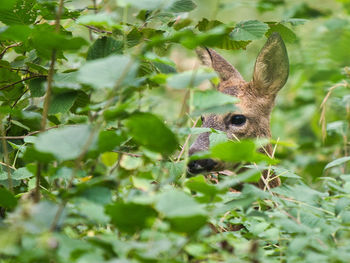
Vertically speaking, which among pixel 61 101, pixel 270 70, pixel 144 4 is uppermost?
pixel 144 4

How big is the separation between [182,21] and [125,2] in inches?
68.9

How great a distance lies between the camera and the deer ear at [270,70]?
3.91 meters

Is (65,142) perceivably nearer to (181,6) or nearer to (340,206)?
(340,206)

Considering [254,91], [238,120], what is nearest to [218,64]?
[254,91]

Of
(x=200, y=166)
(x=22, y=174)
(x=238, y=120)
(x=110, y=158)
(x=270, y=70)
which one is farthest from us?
(x=270, y=70)

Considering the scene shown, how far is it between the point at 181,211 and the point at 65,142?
34 centimetres

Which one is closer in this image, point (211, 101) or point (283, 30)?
point (211, 101)

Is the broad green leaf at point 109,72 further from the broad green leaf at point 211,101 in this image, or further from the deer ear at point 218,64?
the deer ear at point 218,64

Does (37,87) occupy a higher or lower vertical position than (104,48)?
lower

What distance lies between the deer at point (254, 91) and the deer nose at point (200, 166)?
0.39m

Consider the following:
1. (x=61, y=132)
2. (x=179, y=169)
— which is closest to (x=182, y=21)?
(x=179, y=169)

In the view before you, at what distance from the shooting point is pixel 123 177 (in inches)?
64.7

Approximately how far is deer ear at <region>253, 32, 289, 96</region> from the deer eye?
0.37 meters

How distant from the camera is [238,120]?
3965 mm
